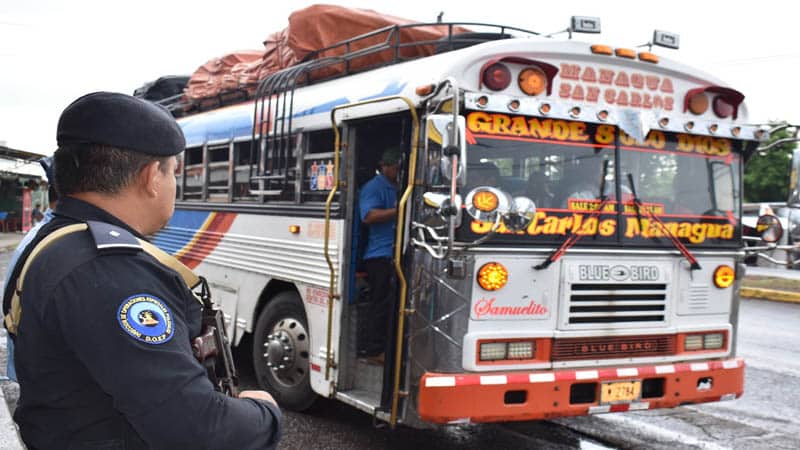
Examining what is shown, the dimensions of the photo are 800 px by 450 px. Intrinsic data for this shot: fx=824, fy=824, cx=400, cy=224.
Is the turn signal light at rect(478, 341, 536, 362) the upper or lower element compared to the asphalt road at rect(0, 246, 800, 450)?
upper

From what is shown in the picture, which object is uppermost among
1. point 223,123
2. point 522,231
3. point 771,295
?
point 223,123

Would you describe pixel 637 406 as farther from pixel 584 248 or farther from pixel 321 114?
pixel 321 114

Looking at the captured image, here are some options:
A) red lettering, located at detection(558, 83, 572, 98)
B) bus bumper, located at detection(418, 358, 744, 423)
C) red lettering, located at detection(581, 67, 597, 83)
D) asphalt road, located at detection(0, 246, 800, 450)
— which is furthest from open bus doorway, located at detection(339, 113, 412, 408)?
red lettering, located at detection(581, 67, 597, 83)

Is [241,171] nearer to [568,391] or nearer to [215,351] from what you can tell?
[568,391]

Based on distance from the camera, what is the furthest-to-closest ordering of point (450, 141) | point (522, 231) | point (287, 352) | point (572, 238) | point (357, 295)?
point (287, 352) < point (357, 295) < point (572, 238) < point (522, 231) < point (450, 141)

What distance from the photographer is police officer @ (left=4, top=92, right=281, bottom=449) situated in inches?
62.2

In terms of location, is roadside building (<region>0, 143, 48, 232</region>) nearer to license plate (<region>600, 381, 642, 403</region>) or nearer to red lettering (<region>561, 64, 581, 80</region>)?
red lettering (<region>561, 64, 581, 80</region>)

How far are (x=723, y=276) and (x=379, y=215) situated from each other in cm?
242

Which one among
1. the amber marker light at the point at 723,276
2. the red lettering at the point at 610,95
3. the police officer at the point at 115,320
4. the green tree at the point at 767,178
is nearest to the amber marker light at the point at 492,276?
the red lettering at the point at 610,95

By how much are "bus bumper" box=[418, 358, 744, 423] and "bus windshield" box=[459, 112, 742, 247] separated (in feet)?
2.72

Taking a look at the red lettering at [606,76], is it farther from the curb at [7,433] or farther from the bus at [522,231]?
the curb at [7,433]

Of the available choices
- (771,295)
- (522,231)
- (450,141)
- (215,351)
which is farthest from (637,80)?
(771,295)

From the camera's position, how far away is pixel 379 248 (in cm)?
578

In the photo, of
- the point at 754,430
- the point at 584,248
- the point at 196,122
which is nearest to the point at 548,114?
the point at 584,248
